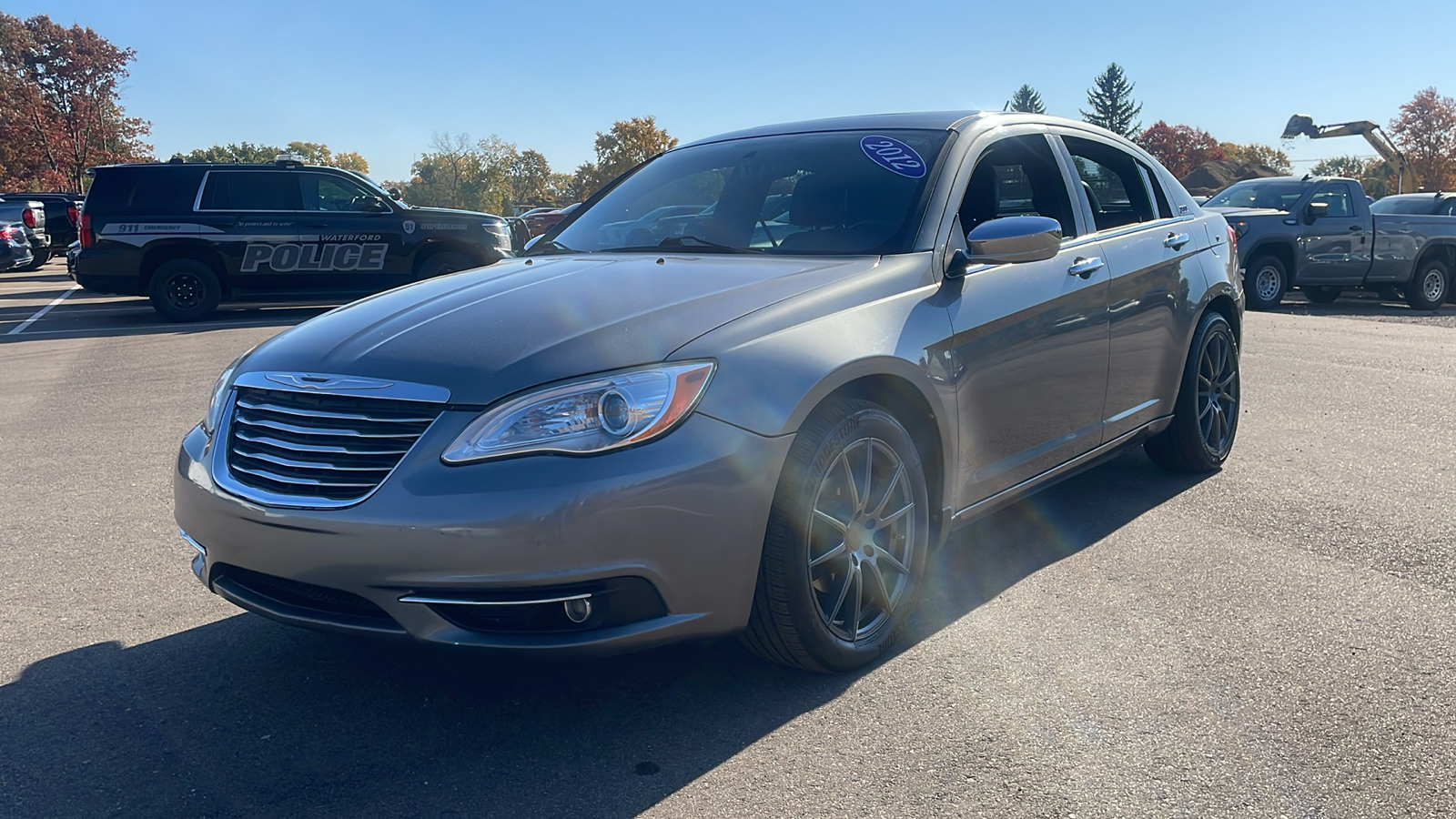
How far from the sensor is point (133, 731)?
3.04 metres

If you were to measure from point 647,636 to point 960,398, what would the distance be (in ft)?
4.53

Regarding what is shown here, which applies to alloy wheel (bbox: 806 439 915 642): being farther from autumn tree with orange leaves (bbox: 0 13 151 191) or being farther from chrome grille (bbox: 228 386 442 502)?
autumn tree with orange leaves (bbox: 0 13 151 191)

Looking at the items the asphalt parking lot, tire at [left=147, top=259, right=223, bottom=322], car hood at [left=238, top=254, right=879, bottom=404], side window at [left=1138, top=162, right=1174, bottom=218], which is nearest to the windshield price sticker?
car hood at [left=238, top=254, right=879, bottom=404]

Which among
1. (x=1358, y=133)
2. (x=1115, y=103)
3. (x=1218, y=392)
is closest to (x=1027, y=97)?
(x=1115, y=103)

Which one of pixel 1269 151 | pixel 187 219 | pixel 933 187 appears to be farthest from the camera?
pixel 1269 151

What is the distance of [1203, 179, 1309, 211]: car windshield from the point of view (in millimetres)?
16031

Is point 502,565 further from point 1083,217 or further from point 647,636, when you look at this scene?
point 1083,217

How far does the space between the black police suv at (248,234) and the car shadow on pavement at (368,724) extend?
11.7 m

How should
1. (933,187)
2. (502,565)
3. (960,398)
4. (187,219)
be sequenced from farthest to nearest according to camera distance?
(187,219) → (933,187) → (960,398) → (502,565)

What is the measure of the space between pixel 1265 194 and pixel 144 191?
14.8m

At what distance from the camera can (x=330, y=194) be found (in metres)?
14.9

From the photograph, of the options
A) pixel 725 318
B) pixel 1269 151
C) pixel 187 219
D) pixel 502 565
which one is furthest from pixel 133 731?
pixel 1269 151

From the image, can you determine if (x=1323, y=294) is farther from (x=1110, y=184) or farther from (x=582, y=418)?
(x=582, y=418)

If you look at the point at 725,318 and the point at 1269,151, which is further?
the point at 1269,151
